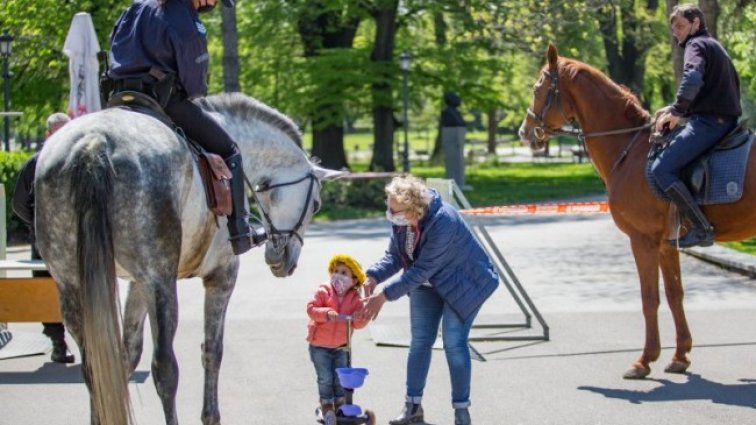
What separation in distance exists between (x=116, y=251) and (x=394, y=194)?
2.13 meters

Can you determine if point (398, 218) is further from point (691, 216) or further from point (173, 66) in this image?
point (691, 216)

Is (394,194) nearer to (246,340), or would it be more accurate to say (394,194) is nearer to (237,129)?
(237,129)

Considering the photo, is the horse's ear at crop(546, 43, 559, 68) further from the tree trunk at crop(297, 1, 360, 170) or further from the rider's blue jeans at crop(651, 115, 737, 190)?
the tree trunk at crop(297, 1, 360, 170)

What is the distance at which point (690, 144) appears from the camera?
9359 millimetres

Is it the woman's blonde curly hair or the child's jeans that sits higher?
the woman's blonde curly hair

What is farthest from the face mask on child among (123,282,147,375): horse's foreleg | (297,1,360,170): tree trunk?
(297,1,360,170): tree trunk

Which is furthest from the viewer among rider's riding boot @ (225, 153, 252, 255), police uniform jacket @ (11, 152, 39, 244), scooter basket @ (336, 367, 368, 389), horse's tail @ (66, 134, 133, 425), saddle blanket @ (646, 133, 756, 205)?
saddle blanket @ (646, 133, 756, 205)

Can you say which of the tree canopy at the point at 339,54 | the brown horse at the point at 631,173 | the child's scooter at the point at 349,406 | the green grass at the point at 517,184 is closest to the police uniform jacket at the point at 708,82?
the brown horse at the point at 631,173

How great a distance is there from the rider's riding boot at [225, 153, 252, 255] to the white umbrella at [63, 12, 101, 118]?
394 inches

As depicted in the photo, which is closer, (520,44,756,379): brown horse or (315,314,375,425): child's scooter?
(315,314,375,425): child's scooter

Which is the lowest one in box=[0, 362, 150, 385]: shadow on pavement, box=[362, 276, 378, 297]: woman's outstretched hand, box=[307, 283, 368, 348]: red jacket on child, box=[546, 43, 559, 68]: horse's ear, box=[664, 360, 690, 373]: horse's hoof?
box=[0, 362, 150, 385]: shadow on pavement

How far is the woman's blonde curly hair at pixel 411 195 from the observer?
25.0 feet

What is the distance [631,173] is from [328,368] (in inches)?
138

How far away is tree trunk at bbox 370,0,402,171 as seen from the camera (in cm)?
3462
